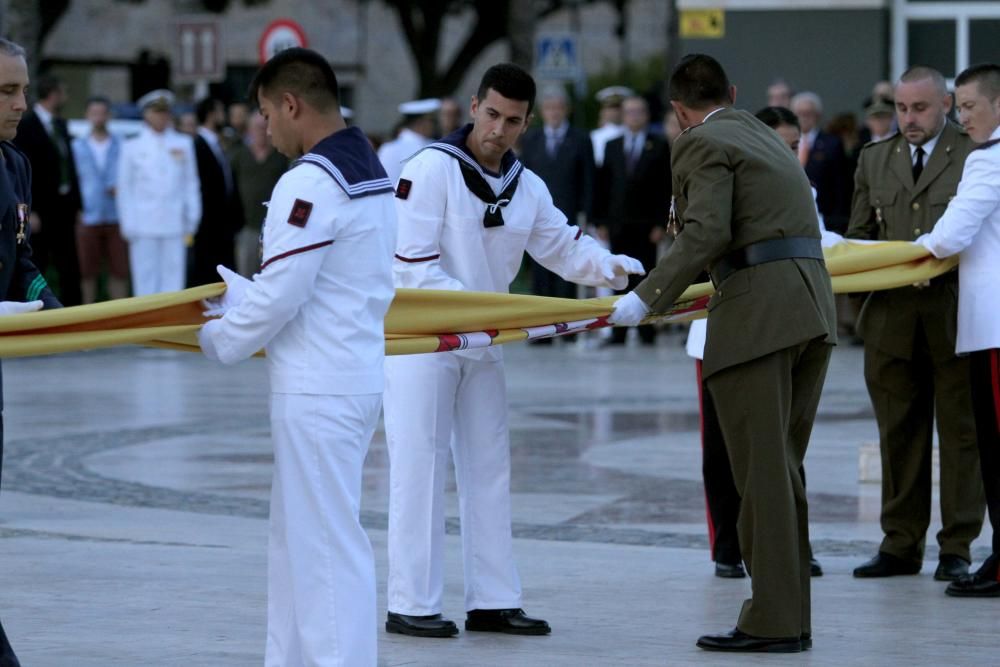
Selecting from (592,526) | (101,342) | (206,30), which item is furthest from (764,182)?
(206,30)

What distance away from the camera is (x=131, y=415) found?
15.3 metres

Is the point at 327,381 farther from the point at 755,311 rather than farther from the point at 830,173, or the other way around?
the point at 830,173

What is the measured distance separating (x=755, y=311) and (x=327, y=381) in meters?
1.87

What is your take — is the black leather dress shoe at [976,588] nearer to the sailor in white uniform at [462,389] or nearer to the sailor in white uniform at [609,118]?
the sailor in white uniform at [462,389]

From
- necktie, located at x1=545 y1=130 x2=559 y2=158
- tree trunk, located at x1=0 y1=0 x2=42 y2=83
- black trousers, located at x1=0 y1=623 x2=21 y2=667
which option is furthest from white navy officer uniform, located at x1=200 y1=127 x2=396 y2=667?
tree trunk, located at x1=0 y1=0 x2=42 y2=83

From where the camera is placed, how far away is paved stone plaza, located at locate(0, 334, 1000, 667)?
24.5 ft

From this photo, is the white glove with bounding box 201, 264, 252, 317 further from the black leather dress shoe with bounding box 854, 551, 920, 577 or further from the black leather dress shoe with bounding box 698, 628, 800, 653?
the black leather dress shoe with bounding box 854, 551, 920, 577

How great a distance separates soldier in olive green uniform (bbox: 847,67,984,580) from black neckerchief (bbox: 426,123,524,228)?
86.1 inches

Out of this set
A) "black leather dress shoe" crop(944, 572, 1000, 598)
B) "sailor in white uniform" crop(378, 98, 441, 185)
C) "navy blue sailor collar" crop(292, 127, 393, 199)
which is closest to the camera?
"navy blue sailor collar" crop(292, 127, 393, 199)

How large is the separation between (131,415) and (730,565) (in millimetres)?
7371

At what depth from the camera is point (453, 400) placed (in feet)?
26.0

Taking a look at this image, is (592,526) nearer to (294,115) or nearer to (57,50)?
(294,115)

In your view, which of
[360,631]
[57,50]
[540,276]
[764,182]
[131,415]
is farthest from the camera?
[57,50]

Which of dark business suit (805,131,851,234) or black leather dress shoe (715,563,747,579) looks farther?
dark business suit (805,131,851,234)
